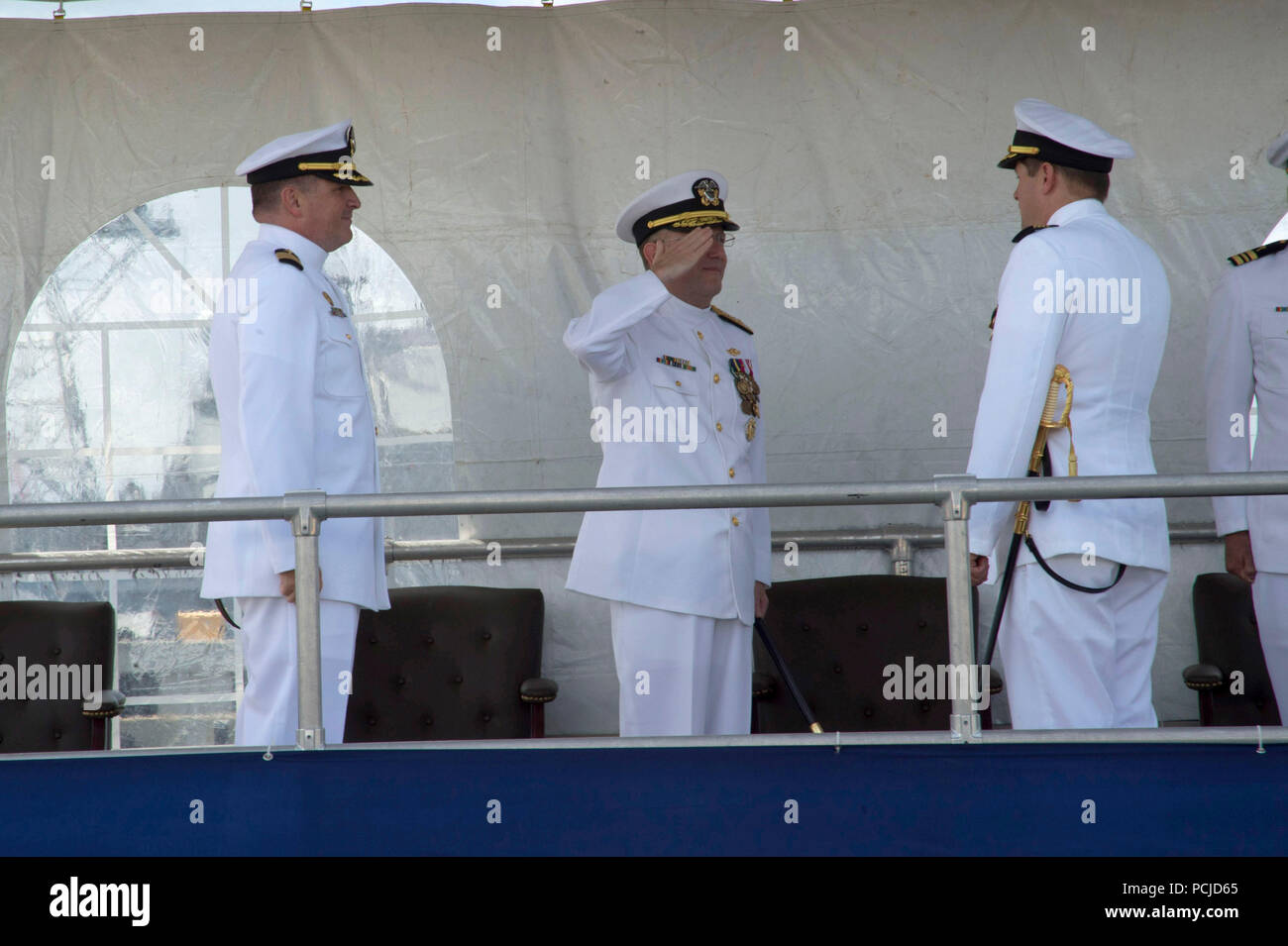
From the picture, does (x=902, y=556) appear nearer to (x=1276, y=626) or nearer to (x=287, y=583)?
(x=1276, y=626)

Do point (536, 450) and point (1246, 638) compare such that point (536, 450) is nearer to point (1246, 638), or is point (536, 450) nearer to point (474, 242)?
point (474, 242)

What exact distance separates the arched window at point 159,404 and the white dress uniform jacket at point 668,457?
1016 millimetres

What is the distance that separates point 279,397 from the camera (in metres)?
3.00

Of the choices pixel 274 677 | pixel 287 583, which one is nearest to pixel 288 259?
pixel 287 583

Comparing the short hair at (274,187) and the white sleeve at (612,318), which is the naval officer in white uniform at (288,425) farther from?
the white sleeve at (612,318)

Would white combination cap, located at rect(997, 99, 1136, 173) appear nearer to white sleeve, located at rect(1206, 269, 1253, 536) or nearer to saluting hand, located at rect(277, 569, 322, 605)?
white sleeve, located at rect(1206, 269, 1253, 536)

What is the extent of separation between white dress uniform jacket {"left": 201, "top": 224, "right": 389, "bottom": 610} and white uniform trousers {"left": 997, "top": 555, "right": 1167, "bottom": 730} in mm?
1411

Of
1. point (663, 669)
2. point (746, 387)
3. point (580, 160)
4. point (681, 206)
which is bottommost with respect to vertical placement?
point (663, 669)

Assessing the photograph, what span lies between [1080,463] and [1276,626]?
1.04 m

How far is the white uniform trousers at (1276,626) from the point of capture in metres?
Answer: 3.47

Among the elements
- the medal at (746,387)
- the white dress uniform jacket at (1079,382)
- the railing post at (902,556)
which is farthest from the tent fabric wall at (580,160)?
the white dress uniform jacket at (1079,382)

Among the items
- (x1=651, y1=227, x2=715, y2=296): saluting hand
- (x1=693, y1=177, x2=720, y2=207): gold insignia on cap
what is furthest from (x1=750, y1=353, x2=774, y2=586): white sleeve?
(x1=693, y1=177, x2=720, y2=207): gold insignia on cap

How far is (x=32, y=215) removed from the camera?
4.41 meters
